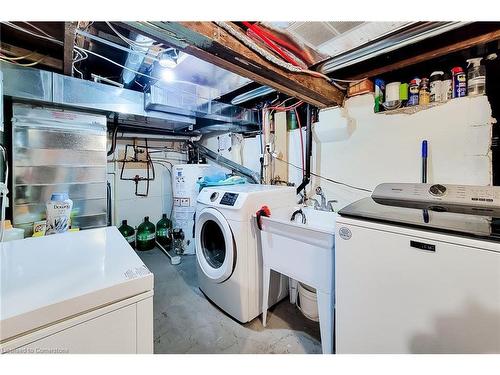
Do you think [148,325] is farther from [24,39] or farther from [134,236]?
[134,236]

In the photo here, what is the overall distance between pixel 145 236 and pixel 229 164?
5.66ft

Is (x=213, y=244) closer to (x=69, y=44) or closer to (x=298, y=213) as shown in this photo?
(x=298, y=213)

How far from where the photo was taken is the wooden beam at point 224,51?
94cm

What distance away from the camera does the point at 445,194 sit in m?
1.13

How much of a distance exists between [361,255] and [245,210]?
832 millimetres

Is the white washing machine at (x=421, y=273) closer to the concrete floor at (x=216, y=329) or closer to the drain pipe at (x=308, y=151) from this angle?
the concrete floor at (x=216, y=329)

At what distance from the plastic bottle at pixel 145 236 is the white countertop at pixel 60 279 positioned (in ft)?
7.62

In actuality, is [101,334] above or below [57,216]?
below

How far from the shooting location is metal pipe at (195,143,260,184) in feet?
9.33

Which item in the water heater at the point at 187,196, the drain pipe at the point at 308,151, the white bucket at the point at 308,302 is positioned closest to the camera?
the white bucket at the point at 308,302

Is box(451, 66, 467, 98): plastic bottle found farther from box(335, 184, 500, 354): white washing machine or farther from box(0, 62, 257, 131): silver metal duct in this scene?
box(0, 62, 257, 131): silver metal duct

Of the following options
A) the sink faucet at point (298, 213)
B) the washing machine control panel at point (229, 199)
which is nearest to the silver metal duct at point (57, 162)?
the washing machine control panel at point (229, 199)

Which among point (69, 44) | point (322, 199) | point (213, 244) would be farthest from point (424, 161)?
point (69, 44)

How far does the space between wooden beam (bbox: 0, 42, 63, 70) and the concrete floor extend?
2.33 meters
